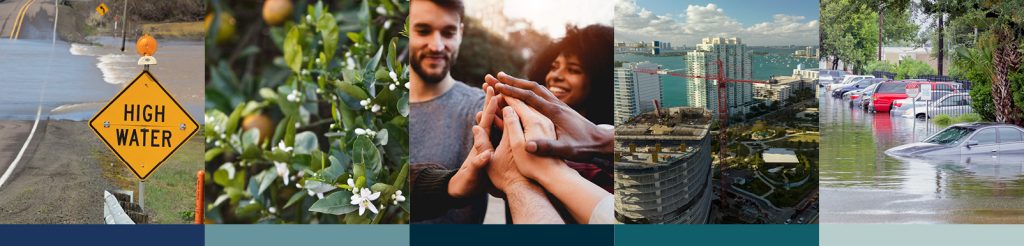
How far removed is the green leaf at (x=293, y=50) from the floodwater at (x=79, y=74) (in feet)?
3.22

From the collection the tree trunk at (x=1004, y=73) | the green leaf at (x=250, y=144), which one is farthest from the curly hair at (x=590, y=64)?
the tree trunk at (x=1004, y=73)

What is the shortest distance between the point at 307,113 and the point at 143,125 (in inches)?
55.6

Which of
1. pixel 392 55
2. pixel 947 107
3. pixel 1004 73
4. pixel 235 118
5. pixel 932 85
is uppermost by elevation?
pixel 392 55

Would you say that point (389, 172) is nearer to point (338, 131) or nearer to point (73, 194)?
point (338, 131)

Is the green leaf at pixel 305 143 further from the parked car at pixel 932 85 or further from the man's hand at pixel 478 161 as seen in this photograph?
the parked car at pixel 932 85

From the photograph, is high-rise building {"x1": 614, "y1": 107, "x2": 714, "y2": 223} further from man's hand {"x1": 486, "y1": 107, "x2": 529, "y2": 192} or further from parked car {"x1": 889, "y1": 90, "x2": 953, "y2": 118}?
parked car {"x1": 889, "y1": 90, "x2": 953, "y2": 118}

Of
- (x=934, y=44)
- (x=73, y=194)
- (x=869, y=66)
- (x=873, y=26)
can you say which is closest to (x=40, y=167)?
(x=73, y=194)

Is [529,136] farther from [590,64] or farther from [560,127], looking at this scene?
[590,64]

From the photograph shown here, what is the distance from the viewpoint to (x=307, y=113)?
878cm

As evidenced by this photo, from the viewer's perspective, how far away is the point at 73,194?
977 cm

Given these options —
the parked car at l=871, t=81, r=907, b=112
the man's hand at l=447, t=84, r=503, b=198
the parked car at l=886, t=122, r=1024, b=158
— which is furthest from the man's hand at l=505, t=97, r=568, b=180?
the parked car at l=871, t=81, r=907, b=112

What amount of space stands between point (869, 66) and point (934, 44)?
919cm

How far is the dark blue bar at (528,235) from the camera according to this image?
8.48 m

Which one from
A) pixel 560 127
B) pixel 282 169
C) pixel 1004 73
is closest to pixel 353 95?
pixel 282 169
